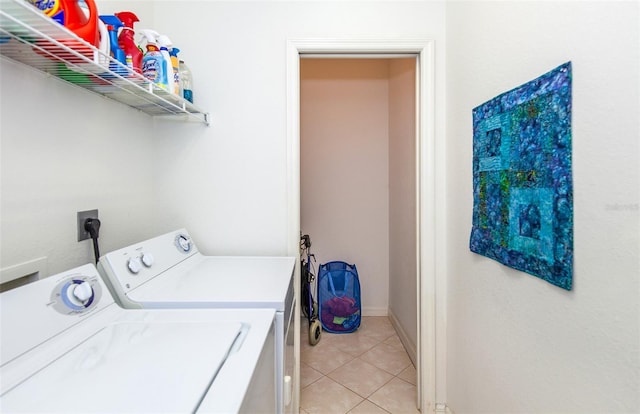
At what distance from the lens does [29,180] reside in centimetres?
100

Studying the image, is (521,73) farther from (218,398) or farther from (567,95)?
(218,398)

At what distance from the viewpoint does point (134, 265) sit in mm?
1169

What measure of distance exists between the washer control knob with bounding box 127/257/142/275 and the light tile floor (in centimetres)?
130

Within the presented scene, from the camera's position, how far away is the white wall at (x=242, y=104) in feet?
5.61

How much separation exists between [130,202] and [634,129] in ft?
6.21

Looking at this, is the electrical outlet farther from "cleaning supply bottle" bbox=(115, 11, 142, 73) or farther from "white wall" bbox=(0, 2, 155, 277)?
"cleaning supply bottle" bbox=(115, 11, 142, 73)

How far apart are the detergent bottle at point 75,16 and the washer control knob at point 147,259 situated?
2.53ft

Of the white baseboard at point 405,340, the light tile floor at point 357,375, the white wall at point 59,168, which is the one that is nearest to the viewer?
the white wall at point 59,168

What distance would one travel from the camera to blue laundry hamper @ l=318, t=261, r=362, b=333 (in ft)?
8.96

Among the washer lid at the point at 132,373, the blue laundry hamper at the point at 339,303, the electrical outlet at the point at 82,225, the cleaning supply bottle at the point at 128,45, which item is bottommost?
the blue laundry hamper at the point at 339,303

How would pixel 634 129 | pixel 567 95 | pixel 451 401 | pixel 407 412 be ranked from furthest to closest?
1. pixel 407 412
2. pixel 451 401
3. pixel 567 95
4. pixel 634 129

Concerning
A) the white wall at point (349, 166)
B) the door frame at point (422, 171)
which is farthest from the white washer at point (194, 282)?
the white wall at point (349, 166)

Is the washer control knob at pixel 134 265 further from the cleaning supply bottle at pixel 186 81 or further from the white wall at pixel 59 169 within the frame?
the cleaning supply bottle at pixel 186 81

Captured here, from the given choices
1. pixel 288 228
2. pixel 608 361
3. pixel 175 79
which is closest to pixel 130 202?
pixel 175 79
